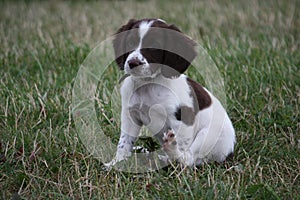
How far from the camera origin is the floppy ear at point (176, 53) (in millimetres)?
4227

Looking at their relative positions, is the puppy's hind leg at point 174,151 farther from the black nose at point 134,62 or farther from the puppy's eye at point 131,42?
the puppy's eye at point 131,42

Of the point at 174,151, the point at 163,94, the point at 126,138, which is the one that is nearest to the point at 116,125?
the point at 126,138

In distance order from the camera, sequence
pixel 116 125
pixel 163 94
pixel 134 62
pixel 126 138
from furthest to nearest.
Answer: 1. pixel 116 125
2. pixel 126 138
3. pixel 163 94
4. pixel 134 62

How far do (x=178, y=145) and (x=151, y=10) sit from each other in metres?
5.96

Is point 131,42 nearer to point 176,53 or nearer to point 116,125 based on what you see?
point 176,53

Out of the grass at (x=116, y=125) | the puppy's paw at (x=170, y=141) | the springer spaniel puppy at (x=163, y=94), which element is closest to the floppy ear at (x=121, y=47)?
the springer spaniel puppy at (x=163, y=94)

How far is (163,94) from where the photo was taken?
4.26m

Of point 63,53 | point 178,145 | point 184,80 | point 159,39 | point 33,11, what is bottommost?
point 33,11

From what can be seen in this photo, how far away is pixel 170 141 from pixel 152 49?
74 centimetres

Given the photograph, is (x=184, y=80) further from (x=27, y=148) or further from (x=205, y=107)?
(x=27, y=148)

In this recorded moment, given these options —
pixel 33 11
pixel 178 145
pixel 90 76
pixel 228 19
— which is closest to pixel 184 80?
pixel 178 145

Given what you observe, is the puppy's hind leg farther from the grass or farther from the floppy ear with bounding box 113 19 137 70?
the floppy ear with bounding box 113 19 137 70

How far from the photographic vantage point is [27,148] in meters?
4.66

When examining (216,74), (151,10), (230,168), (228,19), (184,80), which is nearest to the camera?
(230,168)
